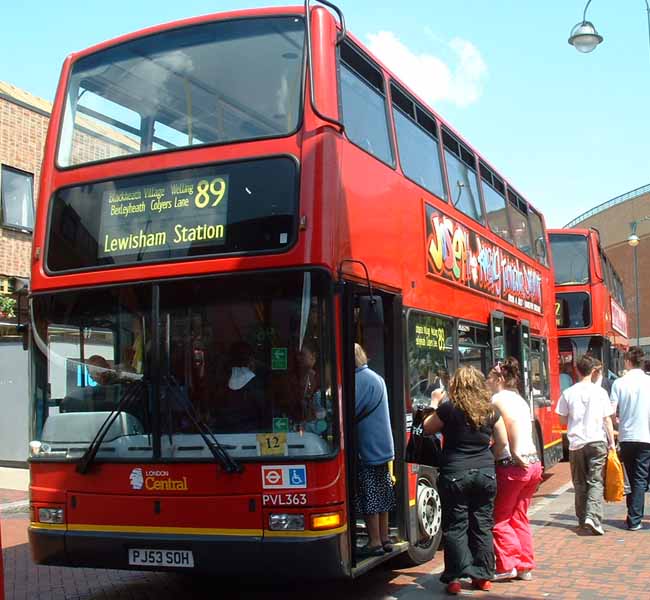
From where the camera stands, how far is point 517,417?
23.6ft

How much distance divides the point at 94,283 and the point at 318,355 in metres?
1.87

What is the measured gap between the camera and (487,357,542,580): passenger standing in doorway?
23.4ft

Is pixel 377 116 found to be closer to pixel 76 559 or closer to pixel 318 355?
pixel 318 355

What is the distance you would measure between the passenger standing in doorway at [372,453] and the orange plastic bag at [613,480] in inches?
141

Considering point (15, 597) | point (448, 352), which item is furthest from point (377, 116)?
point (15, 597)

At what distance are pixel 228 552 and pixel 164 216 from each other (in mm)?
2478

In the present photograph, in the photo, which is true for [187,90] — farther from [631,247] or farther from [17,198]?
[631,247]

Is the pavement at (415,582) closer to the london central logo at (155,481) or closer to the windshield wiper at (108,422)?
the london central logo at (155,481)

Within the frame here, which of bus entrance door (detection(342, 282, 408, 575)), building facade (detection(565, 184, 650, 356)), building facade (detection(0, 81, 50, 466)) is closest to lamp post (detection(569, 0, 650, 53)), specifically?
bus entrance door (detection(342, 282, 408, 575))

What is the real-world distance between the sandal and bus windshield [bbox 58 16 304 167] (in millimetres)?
3203

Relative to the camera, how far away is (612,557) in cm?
791

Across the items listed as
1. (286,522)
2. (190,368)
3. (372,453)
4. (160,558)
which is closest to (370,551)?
(372,453)

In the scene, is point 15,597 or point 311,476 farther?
point 15,597

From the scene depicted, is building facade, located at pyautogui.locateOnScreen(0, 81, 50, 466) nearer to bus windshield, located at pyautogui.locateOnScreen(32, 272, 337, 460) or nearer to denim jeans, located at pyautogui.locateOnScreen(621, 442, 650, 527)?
bus windshield, located at pyautogui.locateOnScreen(32, 272, 337, 460)
